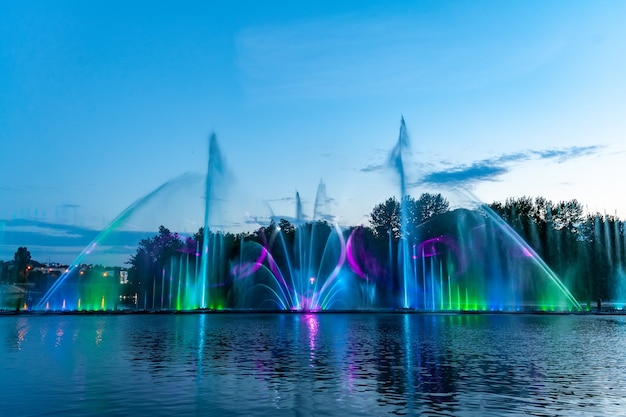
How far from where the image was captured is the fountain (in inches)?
2638

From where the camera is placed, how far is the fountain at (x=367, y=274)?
67.0m

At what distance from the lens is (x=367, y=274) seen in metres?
84.9

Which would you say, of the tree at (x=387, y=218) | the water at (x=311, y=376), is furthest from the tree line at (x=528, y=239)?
the water at (x=311, y=376)

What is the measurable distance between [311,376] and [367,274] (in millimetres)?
68135

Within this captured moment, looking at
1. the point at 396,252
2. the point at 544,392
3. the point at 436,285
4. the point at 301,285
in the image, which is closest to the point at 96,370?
the point at 544,392

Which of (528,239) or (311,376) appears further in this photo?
(528,239)

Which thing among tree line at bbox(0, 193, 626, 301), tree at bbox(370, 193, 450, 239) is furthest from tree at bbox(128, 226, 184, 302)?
tree at bbox(370, 193, 450, 239)

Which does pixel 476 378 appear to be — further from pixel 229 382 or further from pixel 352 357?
pixel 229 382

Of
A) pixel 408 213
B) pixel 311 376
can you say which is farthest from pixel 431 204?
pixel 311 376

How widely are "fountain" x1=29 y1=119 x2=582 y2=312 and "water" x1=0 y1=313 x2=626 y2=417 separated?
34538 mm

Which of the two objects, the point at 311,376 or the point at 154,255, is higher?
the point at 154,255

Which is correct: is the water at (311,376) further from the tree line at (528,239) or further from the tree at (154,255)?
the tree at (154,255)

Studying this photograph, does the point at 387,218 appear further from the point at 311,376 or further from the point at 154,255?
the point at 311,376

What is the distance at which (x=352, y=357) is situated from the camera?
71.8 feet
